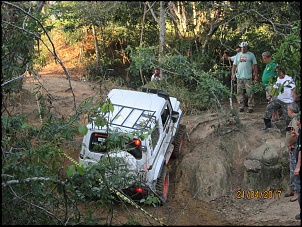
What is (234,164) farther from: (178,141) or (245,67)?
(245,67)

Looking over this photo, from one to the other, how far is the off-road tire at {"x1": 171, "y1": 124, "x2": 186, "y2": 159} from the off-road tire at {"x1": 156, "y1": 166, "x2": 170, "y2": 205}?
45.6 inches

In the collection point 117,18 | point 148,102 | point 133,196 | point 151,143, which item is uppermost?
point 117,18

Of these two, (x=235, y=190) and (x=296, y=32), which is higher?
(x=296, y=32)

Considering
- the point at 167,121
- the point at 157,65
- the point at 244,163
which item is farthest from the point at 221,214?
the point at 157,65

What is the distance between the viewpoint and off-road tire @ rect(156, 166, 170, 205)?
772 centimetres

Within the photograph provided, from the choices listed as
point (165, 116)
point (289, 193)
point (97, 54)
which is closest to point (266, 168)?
point (289, 193)

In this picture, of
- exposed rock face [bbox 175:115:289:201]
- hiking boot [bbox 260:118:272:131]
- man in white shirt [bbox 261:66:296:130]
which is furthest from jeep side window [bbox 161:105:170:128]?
hiking boot [bbox 260:118:272:131]

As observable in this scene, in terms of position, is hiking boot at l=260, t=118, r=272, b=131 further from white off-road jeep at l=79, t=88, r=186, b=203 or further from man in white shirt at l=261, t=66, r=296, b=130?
white off-road jeep at l=79, t=88, r=186, b=203

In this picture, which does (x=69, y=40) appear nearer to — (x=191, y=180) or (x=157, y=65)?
(x=157, y=65)

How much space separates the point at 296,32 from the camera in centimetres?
610

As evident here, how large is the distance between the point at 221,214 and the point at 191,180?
1107 mm
